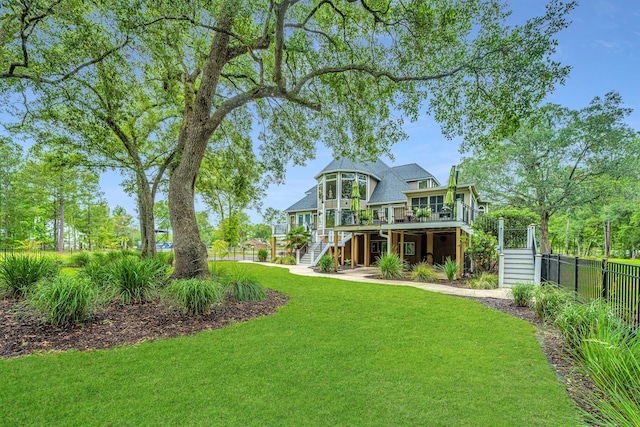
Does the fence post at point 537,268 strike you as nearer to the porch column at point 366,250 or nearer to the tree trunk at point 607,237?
the porch column at point 366,250

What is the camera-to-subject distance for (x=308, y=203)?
24.9 meters

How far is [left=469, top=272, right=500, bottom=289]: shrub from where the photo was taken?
1041cm

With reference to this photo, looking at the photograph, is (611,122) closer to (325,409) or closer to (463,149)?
(463,149)

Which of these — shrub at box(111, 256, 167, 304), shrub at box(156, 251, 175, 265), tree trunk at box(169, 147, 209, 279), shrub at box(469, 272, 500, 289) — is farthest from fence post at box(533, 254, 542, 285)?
shrub at box(156, 251, 175, 265)

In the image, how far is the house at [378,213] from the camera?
15445mm

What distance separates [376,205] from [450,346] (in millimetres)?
16805

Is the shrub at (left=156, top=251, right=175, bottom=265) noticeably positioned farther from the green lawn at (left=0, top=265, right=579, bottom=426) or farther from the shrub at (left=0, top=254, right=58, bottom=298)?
the green lawn at (left=0, top=265, right=579, bottom=426)

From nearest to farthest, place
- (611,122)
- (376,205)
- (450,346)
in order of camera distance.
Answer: (450,346), (611,122), (376,205)

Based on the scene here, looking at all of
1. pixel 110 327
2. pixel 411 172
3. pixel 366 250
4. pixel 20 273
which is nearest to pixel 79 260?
pixel 20 273

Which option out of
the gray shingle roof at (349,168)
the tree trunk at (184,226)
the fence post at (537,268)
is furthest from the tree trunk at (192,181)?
the gray shingle roof at (349,168)

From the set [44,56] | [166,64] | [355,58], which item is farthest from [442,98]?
[44,56]

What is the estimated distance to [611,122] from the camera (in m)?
18.3

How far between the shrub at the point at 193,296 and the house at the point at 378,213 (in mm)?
10133

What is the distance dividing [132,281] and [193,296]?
1.64 metres
